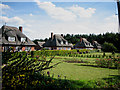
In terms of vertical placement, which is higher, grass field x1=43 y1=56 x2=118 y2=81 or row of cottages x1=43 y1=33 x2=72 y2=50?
row of cottages x1=43 y1=33 x2=72 y2=50

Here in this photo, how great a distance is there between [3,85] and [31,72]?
1.60 ft

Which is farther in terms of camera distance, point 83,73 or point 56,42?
point 56,42

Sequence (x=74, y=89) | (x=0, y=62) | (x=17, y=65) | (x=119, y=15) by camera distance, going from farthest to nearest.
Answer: (x=74, y=89)
(x=119, y=15)
(x=17, y=65)
(x=0, y=62)

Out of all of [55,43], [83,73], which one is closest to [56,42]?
[55,43]

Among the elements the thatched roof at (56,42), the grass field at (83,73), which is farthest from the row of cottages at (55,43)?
→ the grass field at (83,73)

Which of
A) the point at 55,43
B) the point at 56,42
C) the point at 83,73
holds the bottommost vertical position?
the point at 83,73

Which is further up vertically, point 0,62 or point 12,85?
point 0,62

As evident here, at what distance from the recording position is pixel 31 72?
218 cm

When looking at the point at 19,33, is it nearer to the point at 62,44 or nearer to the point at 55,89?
the point at 62,44

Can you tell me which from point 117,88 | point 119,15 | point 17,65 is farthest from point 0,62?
point 117,88

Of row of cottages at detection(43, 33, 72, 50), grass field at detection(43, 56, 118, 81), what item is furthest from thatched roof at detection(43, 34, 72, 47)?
grass field at detection(43, 56, 118, 81)

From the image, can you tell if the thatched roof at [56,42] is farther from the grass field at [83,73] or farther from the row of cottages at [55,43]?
the grass field at [83,73]

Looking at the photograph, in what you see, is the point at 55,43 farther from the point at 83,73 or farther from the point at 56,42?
the point at 83,73

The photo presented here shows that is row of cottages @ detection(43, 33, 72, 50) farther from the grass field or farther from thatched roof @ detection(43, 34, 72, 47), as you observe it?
the grass field
